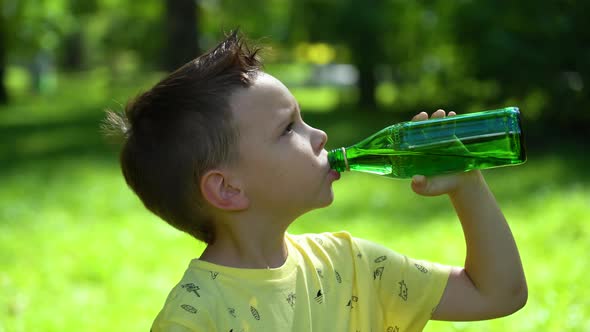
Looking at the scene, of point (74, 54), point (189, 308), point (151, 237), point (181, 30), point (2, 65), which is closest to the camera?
point (189, 308)

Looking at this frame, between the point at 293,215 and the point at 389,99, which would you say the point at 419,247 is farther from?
the point at 389,99

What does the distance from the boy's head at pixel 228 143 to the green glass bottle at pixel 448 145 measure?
0.12 m

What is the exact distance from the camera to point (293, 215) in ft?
6.92

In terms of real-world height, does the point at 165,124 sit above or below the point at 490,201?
above

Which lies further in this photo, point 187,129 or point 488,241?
point 488,241

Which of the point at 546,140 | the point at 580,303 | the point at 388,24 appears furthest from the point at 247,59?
the point at 388,24

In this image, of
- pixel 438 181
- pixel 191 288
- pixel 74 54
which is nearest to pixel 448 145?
pixel 438 181

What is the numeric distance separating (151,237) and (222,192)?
144 inches

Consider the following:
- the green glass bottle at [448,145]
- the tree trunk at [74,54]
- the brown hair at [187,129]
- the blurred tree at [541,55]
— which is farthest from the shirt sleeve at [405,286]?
the tree trunk at [74,54]

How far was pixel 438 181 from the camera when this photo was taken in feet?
6.99

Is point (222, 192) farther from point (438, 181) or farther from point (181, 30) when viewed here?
point (181, 30)

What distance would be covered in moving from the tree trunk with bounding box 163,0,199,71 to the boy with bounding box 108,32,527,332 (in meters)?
11.2

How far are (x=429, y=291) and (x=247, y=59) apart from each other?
85cm

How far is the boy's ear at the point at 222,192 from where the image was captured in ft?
6.79
